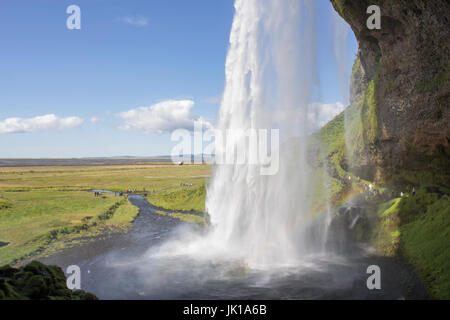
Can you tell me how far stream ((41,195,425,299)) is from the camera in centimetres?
1444

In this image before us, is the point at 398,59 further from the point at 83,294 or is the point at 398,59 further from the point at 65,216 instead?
the point at 65,216

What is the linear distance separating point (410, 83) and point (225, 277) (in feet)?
59.2

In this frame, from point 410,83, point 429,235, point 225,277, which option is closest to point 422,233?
point 429,235

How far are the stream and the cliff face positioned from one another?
8.54 meters

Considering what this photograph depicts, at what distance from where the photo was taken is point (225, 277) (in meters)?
16.5

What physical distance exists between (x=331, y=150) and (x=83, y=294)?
116ft

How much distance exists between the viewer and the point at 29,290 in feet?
35.2
